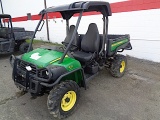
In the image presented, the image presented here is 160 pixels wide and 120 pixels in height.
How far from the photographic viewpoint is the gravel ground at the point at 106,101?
2.82 m

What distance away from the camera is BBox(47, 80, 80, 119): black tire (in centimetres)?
249

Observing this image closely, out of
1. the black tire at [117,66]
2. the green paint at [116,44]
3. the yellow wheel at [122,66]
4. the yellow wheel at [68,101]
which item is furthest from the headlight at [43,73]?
the yellow wheel at [122,66]

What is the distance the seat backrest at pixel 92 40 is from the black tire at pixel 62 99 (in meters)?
1.17

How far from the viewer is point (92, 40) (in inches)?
145

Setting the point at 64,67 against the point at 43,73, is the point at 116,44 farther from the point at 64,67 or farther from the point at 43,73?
the point at 43,73

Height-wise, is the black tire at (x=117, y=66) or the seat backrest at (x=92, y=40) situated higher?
the seat backrest at (x=92, y=40)

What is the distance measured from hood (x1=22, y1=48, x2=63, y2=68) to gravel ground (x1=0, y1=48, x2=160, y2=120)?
0.87 meters

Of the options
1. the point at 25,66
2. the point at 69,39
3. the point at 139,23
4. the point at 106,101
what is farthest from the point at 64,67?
the point at 139,23

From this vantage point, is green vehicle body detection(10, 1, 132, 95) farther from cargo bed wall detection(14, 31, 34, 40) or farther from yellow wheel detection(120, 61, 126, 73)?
cargo bed wall detection(14, 31, 34, 40)

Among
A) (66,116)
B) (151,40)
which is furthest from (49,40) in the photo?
(66,116)

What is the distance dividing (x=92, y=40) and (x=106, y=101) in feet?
4.33

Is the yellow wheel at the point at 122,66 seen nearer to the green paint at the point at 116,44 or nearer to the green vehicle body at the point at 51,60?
the green paint at the point at 116,44

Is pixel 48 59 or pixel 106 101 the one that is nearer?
pixel 48 59

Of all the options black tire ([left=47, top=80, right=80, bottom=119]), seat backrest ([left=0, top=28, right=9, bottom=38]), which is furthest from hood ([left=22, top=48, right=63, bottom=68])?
seat backrest ([left=0, top=28, right=9, bottom=38])
